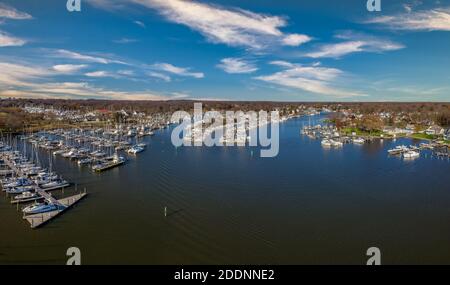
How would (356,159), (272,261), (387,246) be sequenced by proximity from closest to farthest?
(272,261), (387,246), (356,159)

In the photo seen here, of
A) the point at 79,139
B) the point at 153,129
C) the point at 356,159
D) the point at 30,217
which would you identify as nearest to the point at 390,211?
the point at 356,159

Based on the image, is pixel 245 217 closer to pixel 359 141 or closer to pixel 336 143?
pixel 336 143

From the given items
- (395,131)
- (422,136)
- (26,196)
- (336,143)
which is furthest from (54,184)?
(395,131)

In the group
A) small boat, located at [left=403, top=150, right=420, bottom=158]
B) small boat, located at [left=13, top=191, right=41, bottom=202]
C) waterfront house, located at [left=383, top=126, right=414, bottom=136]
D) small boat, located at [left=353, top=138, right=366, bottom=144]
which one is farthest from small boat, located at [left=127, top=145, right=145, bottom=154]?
waterfront house, located at [left=383, top=126, right=414, bottom=136]

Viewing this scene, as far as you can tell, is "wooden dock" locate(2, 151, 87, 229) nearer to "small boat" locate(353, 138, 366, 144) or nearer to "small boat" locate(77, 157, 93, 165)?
"small boat" locate(77, 157, 93, 165)

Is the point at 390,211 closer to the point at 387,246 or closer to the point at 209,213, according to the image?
the point at 387,246

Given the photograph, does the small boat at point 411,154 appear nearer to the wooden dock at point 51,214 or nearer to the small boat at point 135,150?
the small boat at point 135,150
